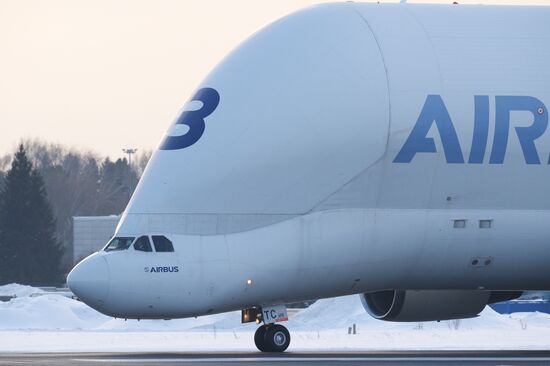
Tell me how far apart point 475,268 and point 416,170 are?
3.22 m

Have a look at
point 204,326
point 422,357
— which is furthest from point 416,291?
point 204,326

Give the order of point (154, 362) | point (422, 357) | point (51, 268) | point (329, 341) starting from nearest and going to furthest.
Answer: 1. point (154, 362)
2. point (422, 357)
3. point (329, 341)
4. point (51, 268)

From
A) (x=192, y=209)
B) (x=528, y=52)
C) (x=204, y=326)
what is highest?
(x=528, y=52)

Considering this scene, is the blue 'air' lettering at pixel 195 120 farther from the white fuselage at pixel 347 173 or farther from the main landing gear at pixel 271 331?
the main landing gear at pixel 271 331

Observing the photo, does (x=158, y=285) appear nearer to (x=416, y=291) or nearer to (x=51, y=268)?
(x=416, y=291)

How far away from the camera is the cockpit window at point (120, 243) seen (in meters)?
41.1

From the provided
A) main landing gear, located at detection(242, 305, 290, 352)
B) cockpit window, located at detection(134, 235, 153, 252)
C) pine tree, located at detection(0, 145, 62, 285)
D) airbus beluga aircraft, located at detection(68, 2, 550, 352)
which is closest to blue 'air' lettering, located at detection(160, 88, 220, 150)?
airbus beluga aircraft, located at detection(68, 2, 550, 352)

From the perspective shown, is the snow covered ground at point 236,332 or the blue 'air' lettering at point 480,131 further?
the snow covered ground at point 236,332

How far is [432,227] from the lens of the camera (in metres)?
42.7

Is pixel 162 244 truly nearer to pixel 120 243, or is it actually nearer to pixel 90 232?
pixel 120 243

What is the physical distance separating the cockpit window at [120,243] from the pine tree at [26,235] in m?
79.5

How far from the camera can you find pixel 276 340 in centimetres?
4194

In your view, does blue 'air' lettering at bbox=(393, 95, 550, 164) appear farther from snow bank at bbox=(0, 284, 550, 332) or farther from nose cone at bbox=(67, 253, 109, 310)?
snow bank at bbox=(0, 284, 550, 332)

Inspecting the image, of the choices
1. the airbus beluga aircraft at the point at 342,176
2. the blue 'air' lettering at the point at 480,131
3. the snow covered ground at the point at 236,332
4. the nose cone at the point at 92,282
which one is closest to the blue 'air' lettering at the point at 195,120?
the airbus beluga aircraft at the point at 342,176
